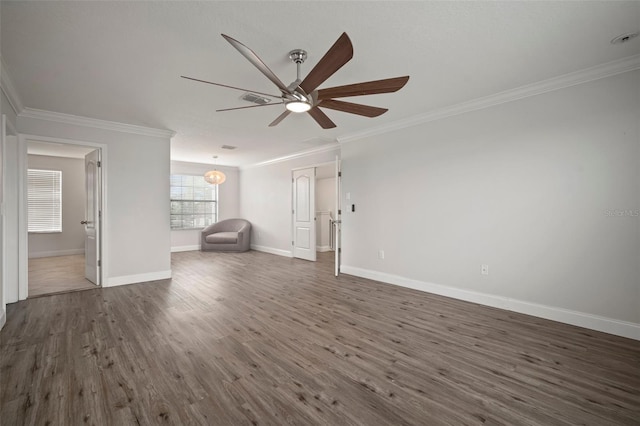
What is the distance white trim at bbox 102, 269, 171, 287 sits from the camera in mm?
4594

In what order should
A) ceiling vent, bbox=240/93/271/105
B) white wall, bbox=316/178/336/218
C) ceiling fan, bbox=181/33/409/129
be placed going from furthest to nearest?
white wall, bbox=316/178/336/218 → ceiling vent, bbox=240/93/271/105 → ceiling fan, bbox=181/33/409/129

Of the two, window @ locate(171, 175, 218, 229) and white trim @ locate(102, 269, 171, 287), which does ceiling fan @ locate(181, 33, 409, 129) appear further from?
window @ locate(171, 175, 218, 229)

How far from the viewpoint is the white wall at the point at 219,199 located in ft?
27.4

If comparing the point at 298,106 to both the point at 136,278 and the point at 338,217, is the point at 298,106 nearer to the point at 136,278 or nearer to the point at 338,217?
the point at 338,217

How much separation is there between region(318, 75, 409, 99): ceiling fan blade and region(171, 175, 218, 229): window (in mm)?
7305

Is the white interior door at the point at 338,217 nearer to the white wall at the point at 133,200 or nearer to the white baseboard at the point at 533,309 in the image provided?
the white baseboard at the point at 533,309

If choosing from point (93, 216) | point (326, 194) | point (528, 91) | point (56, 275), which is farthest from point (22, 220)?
point (326, 194)

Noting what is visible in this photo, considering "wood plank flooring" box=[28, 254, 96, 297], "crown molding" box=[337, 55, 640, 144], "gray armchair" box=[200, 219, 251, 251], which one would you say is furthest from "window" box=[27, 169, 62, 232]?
"crown molding" box=[337, 55, 640, 144]

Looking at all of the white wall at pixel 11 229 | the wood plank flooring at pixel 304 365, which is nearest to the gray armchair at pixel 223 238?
the wood plank flooring at pixel 304 365

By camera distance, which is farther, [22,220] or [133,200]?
[133,200]

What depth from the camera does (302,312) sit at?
3471 millimetres

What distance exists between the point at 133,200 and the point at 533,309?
5.84m

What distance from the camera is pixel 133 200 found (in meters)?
4.80

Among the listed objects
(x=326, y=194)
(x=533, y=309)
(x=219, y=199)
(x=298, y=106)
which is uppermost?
(x=298, y=106)
